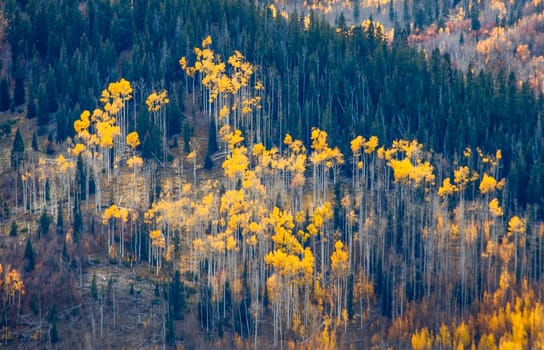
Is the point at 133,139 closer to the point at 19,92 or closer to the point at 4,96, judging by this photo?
the point at 19,92

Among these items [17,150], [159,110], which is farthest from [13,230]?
[159,110]

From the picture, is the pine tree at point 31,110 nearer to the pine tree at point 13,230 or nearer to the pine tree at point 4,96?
the pine tree at point 4,96

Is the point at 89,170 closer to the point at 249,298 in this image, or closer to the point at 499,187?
the point at 249,298

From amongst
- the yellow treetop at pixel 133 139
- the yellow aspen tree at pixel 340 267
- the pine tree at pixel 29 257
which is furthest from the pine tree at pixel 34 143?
the yellow aspen tree at pixel 340 267

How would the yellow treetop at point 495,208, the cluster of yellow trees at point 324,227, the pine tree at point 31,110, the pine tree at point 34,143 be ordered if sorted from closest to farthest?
the cluster of yellow trees at point 324,227
the yellow treetop at point 495,208
the pine tree at point 34,143
the pine tree at point 31,110

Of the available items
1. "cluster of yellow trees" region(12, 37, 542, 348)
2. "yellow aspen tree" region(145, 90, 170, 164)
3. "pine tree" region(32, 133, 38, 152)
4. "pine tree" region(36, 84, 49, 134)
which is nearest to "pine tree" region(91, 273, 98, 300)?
"cluster of yellow trees" region(12, 37, 542, 348)

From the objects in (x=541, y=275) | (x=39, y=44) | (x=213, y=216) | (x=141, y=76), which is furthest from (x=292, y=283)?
(x=39, y=44)

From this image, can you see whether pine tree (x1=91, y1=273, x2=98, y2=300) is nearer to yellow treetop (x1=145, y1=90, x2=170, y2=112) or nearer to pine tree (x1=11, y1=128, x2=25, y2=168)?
pine tree (x1=11, y1=128, x2=25, y2=168)

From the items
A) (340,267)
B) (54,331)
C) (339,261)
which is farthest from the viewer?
(340,267)
